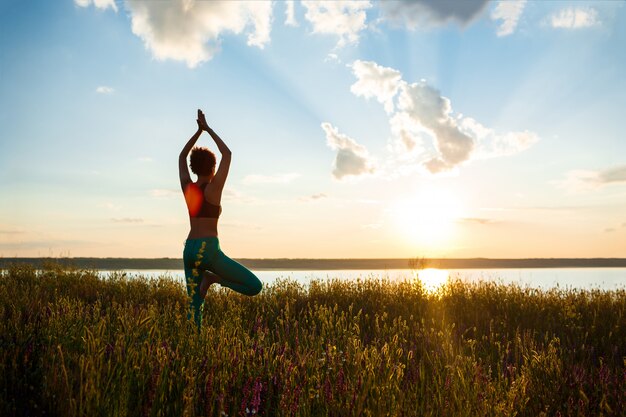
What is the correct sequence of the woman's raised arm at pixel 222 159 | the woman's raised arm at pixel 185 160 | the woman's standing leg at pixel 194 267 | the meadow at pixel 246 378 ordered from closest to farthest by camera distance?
the meadow at pixel 246 378 < the woman's standing leg at pixel 194 267 < the woman's raised arm at pixel 222 159 < the woman's raised arm at pixel 185 160

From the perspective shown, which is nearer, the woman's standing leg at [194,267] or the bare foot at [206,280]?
the woman's standing leg at [194,267]

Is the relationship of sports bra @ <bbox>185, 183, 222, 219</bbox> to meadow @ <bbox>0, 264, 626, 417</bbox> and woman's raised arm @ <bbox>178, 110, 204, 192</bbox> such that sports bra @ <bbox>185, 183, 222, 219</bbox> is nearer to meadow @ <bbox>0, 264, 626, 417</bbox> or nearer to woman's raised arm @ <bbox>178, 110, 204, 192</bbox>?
woman's raised arm @ <bbox>178, 110, 204, 192</bbox>

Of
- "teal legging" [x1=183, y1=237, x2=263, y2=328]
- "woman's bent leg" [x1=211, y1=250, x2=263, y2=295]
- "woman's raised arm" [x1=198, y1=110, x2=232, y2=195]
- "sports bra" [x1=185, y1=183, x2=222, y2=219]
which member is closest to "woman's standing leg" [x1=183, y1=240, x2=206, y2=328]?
"teal legging" [x1=183, y1=237, x2=263, y2=328]

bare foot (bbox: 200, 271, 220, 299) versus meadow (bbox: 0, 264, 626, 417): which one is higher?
bare foot (bbox: 200, 271, 220, 299)

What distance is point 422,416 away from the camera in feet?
9.82

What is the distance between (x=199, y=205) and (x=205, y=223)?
0.22 m

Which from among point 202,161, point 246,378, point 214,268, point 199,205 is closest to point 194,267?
point 214,268

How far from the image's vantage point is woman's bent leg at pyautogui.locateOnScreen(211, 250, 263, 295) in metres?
5.53

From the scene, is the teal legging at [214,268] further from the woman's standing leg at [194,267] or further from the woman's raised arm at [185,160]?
the woman's raised arm at [185,160]

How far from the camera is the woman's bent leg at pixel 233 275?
5527mm

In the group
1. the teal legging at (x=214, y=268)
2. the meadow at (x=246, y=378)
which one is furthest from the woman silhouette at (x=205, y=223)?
the meadow at (x=246, y=378)

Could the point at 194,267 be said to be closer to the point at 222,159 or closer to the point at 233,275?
the point at 233,275

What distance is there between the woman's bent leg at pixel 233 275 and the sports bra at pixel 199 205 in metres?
0.46

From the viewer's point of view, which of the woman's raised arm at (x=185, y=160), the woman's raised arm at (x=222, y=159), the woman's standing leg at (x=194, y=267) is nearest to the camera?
the woman's standing leg at (x=194, y=267)
